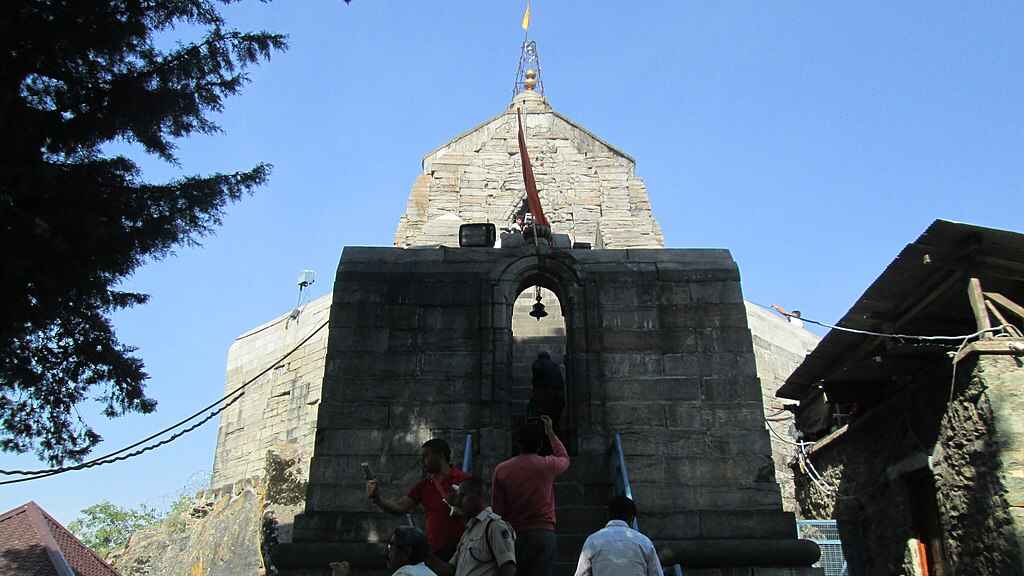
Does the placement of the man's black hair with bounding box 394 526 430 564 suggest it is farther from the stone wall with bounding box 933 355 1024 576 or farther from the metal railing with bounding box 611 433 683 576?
the stone wall with bounding box 933 355 1024 576

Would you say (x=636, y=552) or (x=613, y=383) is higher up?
(x=613, y=383)

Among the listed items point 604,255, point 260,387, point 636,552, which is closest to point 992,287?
point 604,255


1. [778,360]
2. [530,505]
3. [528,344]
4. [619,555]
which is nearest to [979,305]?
[528,344]

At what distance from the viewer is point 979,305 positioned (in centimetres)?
971

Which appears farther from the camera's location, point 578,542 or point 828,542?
point 828,542

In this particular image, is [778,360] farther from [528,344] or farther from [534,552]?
[534,552]

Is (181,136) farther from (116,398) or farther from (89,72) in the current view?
(116,398)

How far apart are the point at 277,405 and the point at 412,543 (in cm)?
2182

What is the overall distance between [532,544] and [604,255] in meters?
4.60

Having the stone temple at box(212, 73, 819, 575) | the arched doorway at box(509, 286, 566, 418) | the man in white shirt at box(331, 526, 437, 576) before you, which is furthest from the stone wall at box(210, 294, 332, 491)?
the man in white shirt at box(331, 526, 437, 576)

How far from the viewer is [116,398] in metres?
8.30

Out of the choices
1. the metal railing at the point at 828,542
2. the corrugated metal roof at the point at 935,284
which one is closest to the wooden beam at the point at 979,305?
the corrugated metal roof at the point at 935,284

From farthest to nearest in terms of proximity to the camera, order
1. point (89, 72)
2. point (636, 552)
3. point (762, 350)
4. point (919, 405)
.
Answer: point (762, 350) → point (919, 405) → point (89, 72) → point (636, 552)

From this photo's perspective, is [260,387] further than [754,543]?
Yes
